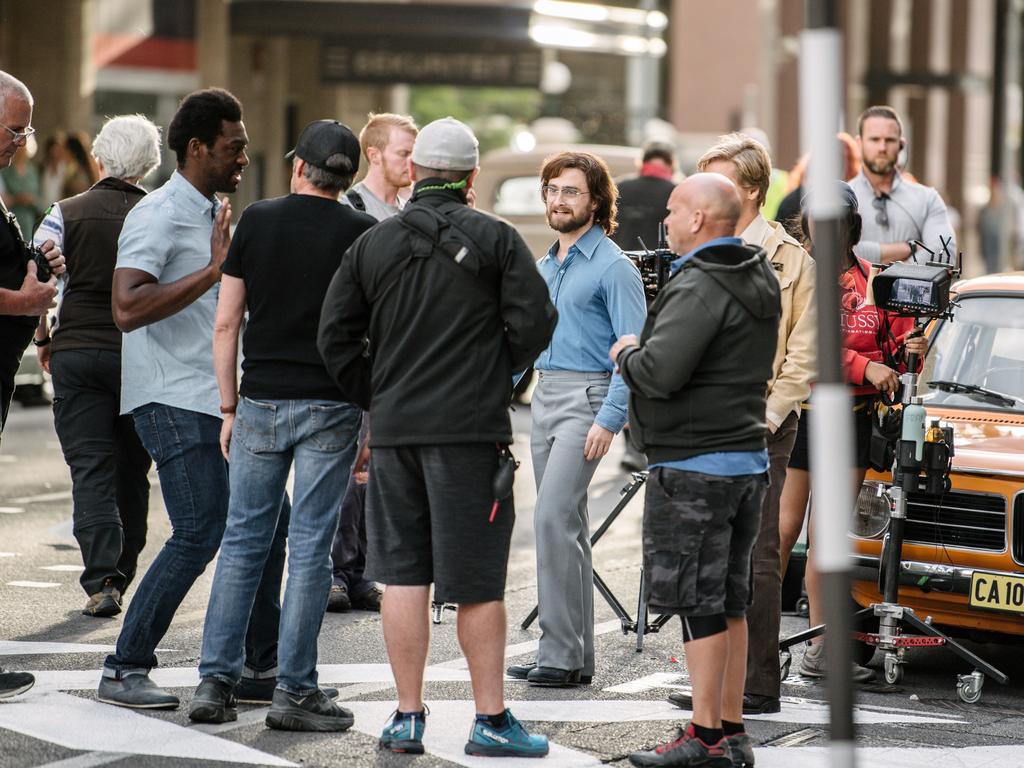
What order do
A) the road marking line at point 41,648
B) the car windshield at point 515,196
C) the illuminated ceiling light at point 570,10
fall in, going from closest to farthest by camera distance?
the road marking line at point 41,648, the car windshield at point 515,196, the illuminated ceiling light at point 570,10

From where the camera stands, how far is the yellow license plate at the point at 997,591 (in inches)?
261

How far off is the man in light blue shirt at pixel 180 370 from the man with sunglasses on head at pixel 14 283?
311 mm

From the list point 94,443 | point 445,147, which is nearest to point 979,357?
point 445,147

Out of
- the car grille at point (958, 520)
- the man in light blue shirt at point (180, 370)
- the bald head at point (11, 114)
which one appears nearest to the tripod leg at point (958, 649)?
the car grille at point (958, 520)

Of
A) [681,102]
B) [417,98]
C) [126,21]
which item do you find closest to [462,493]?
[126,21]

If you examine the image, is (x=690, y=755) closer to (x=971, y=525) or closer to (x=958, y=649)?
(x=958, y=649)

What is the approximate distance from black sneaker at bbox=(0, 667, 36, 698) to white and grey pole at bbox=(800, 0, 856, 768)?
11.4 ft

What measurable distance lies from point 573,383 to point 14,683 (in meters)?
2.33

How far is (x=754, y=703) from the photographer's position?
20.7 ft

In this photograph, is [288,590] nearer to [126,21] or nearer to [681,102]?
[126,21]

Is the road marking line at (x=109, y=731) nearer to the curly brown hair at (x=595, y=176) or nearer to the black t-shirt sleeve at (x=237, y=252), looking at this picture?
the black t-shirt sleeve at (x=237, y=252)

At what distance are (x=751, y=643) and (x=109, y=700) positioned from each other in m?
2.30

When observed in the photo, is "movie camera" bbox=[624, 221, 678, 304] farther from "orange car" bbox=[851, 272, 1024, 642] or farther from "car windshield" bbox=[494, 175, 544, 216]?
"car windshield" bbox=[494, 175, 544, 216]

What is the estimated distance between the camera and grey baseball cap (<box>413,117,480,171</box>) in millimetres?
5562
